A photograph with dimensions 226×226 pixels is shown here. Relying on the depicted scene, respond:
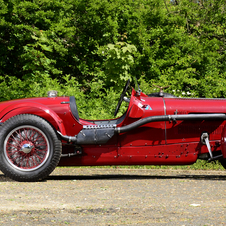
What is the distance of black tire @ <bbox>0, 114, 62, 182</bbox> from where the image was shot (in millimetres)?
5777

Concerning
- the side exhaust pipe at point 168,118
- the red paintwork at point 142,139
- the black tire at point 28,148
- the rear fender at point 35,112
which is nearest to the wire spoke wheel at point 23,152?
the black tire at point 28,148

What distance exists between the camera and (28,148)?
5.77 meters

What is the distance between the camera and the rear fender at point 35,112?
19.5 feet

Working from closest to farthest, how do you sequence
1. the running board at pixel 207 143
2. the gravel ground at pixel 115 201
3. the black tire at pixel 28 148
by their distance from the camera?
the gravel ground at pixel 115 201, the black tire at pixel 28 148, the running board at pixel 207 143

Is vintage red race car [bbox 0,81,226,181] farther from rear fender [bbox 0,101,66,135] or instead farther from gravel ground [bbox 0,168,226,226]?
gravel ground [bbox 0,168,226,226]

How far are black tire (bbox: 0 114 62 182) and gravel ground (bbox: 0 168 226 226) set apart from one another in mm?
177

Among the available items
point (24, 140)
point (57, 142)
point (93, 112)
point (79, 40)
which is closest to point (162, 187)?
point (57, 142)

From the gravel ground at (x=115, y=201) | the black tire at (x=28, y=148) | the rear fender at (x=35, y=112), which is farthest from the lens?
the rear fender at (x=35, y=112)

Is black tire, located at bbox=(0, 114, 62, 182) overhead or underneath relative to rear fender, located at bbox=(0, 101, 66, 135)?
underneath

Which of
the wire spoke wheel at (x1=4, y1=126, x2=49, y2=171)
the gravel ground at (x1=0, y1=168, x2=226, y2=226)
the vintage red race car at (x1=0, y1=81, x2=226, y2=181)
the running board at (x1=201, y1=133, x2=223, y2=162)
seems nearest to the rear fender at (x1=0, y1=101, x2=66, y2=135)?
the vintage red race car at (x1=0, y1=81, x2=226, y2=181)

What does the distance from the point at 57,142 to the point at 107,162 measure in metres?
0.82

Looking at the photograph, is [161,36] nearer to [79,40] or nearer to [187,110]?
[79,40]

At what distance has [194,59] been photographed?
13211mm

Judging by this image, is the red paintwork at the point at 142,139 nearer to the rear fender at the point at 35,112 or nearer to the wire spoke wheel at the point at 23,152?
the rear fender at the point at 35,112
